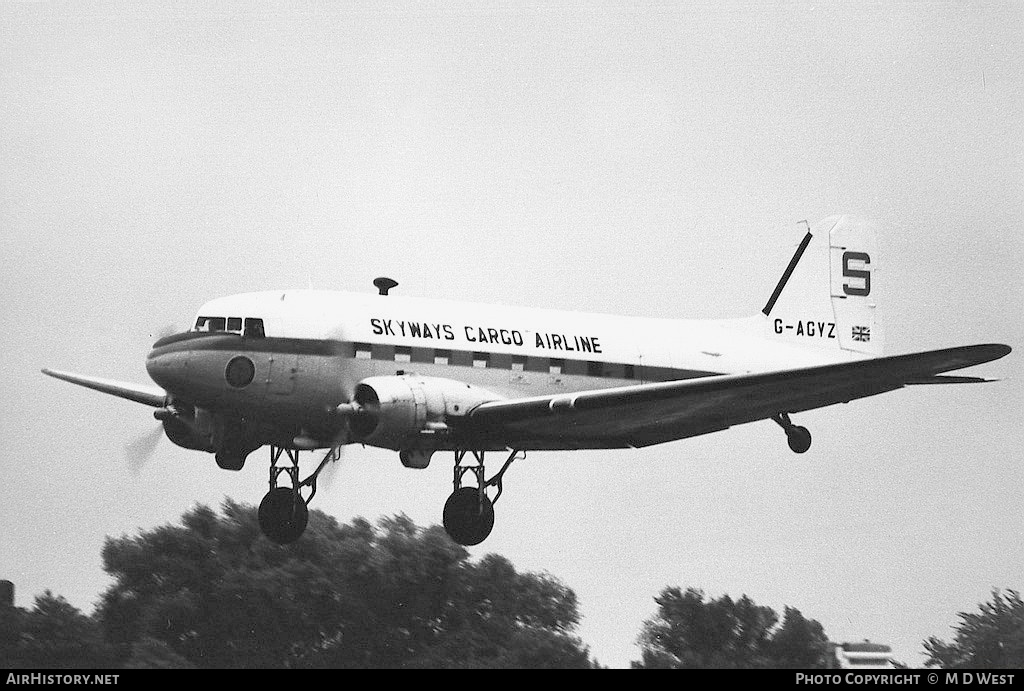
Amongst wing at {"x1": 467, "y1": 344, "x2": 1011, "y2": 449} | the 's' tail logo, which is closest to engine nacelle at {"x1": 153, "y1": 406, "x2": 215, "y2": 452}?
wing at {"x1": 467, "y1": 344, "x2": 1011, "y2": 449}

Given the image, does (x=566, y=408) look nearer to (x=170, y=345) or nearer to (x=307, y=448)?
(x=307, y=448)

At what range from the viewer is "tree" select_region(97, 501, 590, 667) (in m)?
30.8

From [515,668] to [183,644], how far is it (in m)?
6.13

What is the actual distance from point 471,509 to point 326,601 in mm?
6446

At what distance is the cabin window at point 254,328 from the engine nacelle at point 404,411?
1675mm

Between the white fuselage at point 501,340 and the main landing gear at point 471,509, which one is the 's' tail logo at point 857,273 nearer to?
the white fuselage at point 501,340

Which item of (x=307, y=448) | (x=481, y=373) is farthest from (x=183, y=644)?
(x=481, y=373)

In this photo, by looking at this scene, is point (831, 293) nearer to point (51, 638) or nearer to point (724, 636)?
point (724, 636)

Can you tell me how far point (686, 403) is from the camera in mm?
24922

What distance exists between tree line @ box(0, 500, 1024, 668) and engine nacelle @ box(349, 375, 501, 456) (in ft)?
25.1

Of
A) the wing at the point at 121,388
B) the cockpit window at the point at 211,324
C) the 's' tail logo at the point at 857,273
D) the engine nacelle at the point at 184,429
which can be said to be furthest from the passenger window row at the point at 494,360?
the 's' tail logo at the point at 857,273

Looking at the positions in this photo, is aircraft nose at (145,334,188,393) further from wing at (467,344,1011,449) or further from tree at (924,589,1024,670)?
tree at (924,589,1024,670)

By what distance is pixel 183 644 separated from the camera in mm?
31031

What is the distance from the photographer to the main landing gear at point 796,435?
2920 cm
